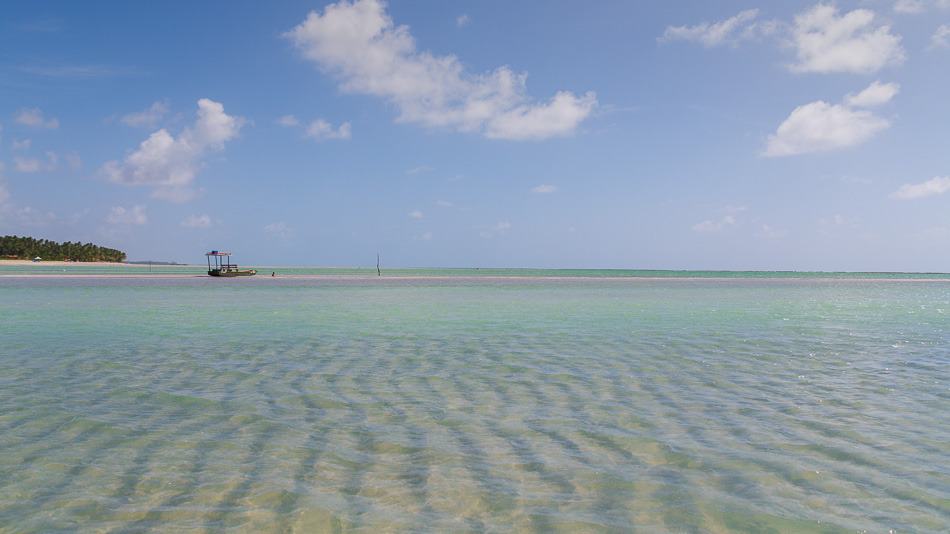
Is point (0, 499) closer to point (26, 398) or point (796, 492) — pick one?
point (26, 398)

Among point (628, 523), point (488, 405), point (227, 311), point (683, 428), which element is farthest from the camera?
point (227, 311)

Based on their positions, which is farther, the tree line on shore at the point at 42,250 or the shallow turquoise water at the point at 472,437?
the tree line on shore at the point at 42,250

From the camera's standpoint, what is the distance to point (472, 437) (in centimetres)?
745

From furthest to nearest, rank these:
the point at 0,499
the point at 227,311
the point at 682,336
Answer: the point at 227,311 → the point at 682,336 → the point at 0,499

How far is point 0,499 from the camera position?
537 centimetres

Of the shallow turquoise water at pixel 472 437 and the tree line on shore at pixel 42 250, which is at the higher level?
the tree line on shore at pixel 42 250

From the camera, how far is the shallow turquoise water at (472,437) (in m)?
5.20

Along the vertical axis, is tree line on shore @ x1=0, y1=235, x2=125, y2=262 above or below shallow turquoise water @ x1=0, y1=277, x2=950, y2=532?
above

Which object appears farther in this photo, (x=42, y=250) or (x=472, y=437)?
(x=42, y=250)

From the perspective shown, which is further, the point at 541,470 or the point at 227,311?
the point at 227,311

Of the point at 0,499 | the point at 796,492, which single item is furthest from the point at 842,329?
the point at 0,499

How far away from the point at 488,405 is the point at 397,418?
1609 mm

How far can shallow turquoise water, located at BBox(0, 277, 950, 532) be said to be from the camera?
5203mm

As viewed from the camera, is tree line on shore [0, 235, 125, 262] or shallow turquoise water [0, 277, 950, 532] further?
tree line on shore [0, 235, 125, 262]
